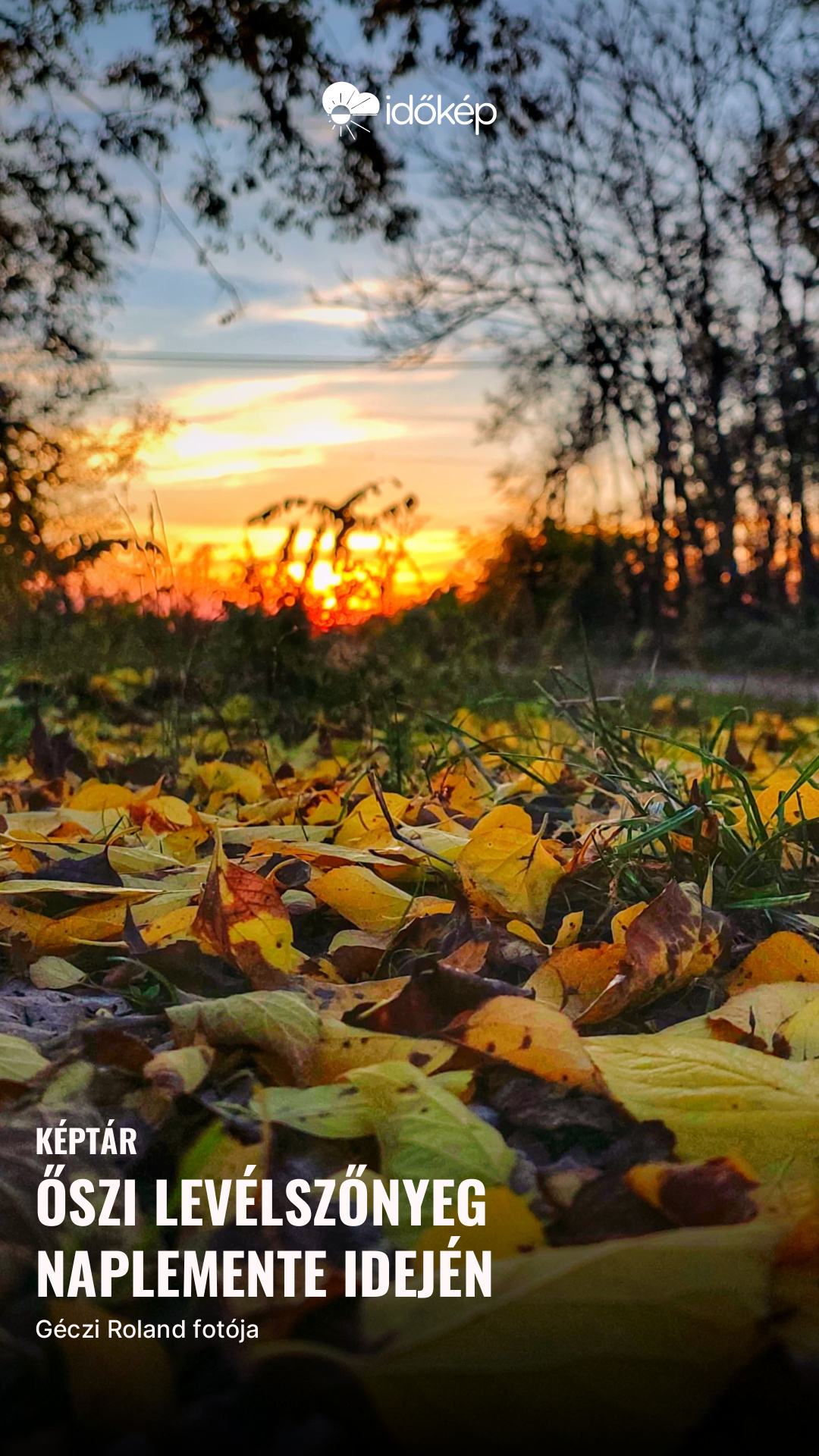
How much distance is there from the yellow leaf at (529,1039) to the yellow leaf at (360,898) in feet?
1.05

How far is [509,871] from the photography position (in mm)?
1107

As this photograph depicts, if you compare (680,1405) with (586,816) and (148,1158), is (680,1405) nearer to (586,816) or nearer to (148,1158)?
(148,1158)

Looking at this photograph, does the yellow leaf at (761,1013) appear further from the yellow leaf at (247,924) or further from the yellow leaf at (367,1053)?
the yellow leaf at (247,924)

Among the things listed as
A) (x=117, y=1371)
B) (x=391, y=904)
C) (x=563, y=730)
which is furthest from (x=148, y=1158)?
(x=563, y=730)

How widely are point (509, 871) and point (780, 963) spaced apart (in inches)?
11.4

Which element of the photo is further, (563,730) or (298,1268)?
(563,730)

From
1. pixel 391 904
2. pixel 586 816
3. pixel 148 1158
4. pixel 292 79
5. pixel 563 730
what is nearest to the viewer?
pixel 148 1158

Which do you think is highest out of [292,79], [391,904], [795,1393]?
[292,79]

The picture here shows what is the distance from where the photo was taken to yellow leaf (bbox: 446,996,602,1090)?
745 mm

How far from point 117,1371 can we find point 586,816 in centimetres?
107

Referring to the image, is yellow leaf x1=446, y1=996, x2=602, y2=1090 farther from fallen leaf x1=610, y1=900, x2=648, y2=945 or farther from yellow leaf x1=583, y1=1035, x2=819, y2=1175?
fallen leaf x1=610, y1=900, x2=648, y2=945

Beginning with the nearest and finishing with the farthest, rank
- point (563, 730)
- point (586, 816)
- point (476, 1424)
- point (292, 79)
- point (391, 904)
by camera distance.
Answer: point (476, 1424), point (391, 904), point (586, 816), point (292, 79), point (563, 730)

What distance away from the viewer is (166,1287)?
0.58 metres

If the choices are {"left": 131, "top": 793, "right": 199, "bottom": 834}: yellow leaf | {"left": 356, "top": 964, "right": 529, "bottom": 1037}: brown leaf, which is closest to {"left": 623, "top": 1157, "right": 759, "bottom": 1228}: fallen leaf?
{"left": 356, "top": 964, "right": 529, "bottom": 1037}: brown leaf
